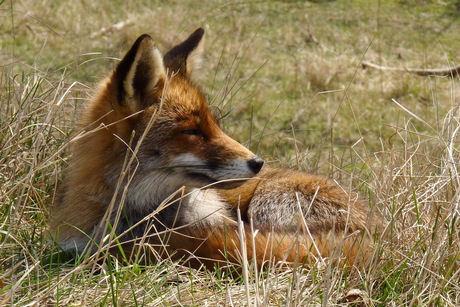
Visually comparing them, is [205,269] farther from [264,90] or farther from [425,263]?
[264,90]

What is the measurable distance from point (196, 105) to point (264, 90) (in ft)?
17.7

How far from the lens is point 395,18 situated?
11883 mm

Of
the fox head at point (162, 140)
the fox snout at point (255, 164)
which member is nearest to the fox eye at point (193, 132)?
the fox head at point (162, 140)

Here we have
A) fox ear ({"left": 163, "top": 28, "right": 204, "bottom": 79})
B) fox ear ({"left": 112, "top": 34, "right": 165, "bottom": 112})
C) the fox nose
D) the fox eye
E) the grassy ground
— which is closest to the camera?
the grassy ground

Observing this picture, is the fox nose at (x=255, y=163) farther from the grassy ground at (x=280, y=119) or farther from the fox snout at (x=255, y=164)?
A: the grassy ground at (x=280, y=119)

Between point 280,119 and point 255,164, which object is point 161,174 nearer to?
point 255,164

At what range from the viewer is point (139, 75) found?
3.87 metres

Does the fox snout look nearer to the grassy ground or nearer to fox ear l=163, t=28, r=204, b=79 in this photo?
the grassy ground

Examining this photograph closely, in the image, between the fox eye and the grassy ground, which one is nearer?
the grassy ground

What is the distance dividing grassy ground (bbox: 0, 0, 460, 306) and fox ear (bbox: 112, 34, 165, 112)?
38 centimetres

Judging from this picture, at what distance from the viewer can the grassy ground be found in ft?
10.7

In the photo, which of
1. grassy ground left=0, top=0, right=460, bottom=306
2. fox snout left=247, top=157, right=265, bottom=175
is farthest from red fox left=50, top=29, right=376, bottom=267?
grassy ground left=0, top=0, right=460, bottom=306

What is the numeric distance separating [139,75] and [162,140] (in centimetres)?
42

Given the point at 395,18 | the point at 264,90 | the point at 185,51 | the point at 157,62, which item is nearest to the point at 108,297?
the point at 157,62
